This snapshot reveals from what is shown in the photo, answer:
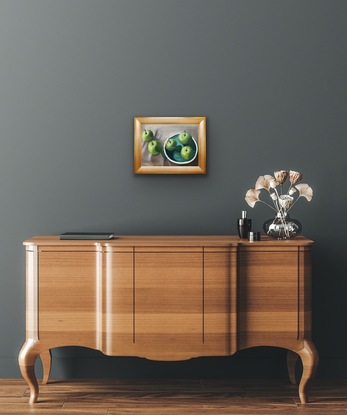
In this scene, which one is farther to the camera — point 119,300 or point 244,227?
point 244,227

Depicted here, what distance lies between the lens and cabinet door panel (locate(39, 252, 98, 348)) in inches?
136

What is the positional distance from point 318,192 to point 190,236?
32.8 inches

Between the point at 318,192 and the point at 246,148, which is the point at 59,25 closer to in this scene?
the point at 246,148

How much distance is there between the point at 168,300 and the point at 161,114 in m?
1.17

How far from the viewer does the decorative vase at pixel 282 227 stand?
3576 mm

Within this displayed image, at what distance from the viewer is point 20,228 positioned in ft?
12.9

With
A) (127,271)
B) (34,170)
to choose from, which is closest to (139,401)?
(127,271)

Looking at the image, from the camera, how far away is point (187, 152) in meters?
3.88

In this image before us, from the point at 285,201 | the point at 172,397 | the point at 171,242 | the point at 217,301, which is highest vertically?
the point at 285,201

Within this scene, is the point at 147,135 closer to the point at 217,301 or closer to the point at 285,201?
the point at 285,201

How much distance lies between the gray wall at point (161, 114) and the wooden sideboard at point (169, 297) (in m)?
0.49

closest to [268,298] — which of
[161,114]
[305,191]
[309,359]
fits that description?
[309,359]

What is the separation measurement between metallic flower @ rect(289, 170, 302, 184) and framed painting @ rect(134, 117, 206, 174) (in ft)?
1.77

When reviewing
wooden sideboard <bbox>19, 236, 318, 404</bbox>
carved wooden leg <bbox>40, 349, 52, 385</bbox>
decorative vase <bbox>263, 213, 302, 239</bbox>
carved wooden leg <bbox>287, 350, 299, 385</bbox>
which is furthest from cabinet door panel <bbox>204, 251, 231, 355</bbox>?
carved wooden leg <bbox>40, 349, 52, 385</bbox>
